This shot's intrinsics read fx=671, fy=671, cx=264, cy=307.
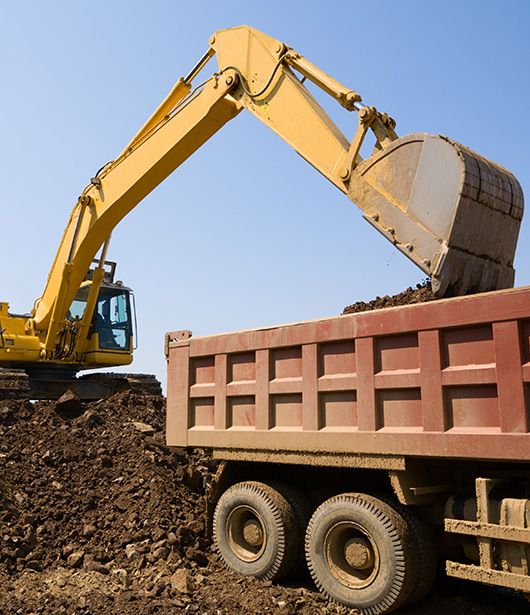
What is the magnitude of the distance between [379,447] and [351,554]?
0.83m

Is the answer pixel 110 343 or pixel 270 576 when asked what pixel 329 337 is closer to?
pixel 270 576

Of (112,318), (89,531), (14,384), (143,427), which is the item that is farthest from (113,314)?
(89,531)

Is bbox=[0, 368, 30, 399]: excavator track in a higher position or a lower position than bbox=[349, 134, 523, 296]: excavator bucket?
lower

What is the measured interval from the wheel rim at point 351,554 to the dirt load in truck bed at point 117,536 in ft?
0.78

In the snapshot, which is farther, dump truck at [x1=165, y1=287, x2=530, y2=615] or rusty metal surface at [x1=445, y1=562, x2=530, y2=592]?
dump truck at [x1=165, y1=287, x2=530, y2=615]

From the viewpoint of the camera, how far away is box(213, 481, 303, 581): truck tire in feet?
17.6

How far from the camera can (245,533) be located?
5727 millimetres

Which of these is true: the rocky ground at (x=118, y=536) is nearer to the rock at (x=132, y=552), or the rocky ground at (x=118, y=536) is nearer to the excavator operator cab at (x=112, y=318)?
the rock at (x=132, y=552)

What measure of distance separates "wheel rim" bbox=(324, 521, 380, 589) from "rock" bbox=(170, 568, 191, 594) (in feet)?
3.88

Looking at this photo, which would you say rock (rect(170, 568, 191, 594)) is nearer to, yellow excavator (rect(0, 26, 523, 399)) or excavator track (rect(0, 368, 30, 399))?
yellow excavator (rect(0, 26, 523, 399))

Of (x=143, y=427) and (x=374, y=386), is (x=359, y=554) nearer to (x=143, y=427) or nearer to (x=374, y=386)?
(x=374, y=386)

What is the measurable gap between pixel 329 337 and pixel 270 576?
78.3 inches

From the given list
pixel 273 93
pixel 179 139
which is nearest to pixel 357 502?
pixel 273 93

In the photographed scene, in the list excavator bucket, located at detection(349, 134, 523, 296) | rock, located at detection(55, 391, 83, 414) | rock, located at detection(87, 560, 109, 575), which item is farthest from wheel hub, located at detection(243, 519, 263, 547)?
rock, located at detection(55, 391, 83, 414)
